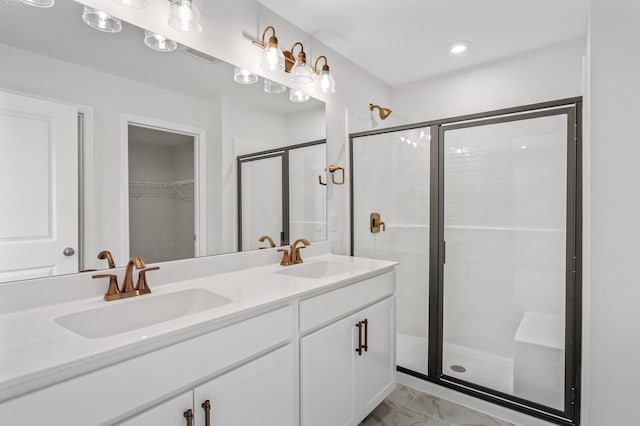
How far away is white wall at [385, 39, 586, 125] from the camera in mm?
2377

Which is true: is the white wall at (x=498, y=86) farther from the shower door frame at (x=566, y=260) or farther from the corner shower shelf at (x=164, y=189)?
the corner shower shelf at (x=164, y=189)

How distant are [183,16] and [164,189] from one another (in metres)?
0.75

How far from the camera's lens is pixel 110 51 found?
1356 millimetres

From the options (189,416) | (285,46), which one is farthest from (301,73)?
(189,416)

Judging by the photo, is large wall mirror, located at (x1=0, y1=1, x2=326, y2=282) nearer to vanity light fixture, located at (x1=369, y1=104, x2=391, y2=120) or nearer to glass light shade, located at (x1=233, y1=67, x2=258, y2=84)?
glass light shade, located at (x1=233, y1=67, x2=258, y2=84)

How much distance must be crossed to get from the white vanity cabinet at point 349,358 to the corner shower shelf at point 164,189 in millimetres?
773

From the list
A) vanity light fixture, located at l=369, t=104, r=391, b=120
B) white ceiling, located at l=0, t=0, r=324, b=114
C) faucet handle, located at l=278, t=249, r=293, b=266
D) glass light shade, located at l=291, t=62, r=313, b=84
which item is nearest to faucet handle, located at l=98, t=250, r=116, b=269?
white ceiling, located at l=0, t=0, r=324, b=114

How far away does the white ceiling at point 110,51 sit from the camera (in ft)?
3.79

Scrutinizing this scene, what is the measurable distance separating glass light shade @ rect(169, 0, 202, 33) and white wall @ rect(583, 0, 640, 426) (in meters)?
1.40

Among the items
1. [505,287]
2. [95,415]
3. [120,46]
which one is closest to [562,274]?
[505,287]

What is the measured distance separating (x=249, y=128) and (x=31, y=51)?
98cm

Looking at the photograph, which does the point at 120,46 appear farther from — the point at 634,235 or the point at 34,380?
the point at 634,235

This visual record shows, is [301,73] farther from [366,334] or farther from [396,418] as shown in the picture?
[396,418]

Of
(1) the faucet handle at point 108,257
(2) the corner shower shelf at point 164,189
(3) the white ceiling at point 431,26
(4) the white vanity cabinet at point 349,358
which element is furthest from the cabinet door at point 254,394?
(3) the white ceiling at point 431,26
